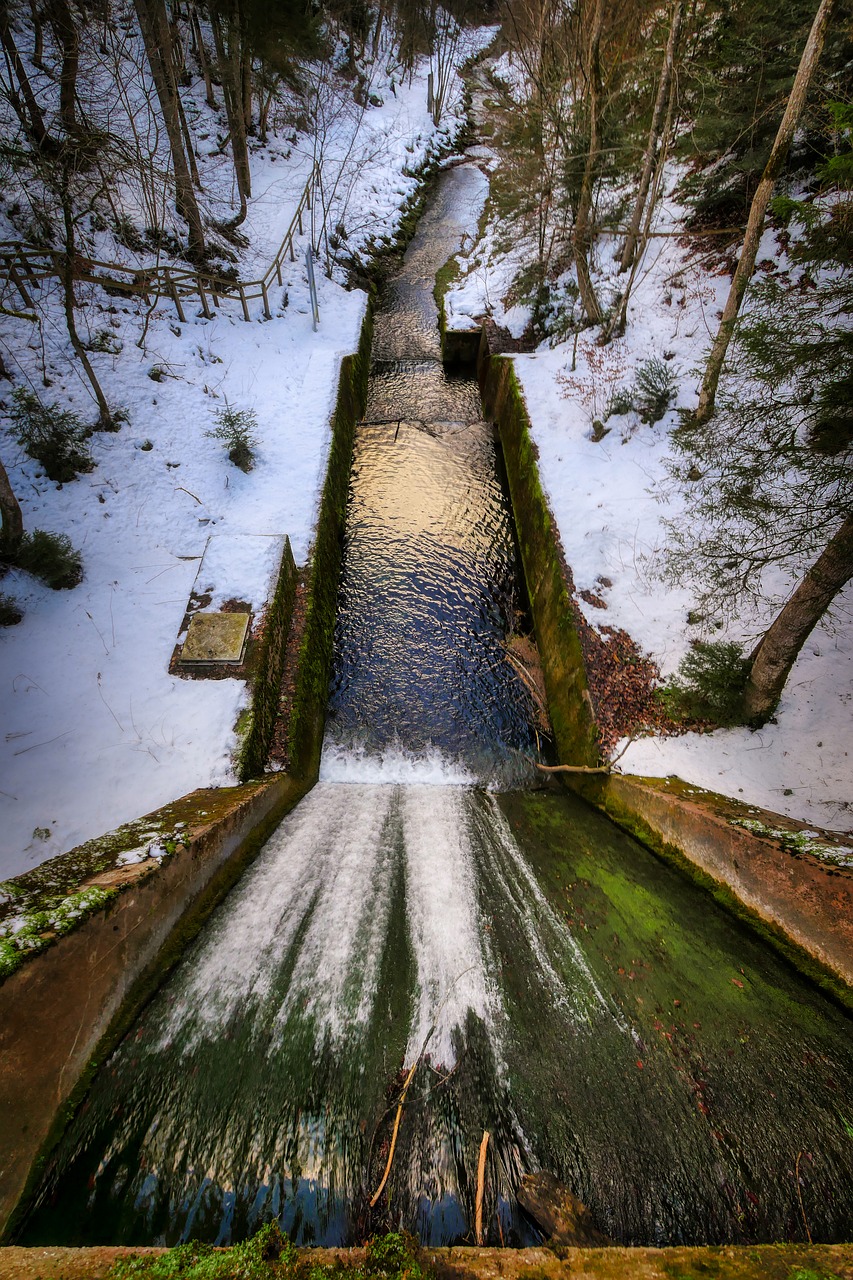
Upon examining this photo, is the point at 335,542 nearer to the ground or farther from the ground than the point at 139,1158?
farther from the ground

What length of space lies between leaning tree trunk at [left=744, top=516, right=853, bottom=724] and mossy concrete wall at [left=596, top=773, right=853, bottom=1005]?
1.26m

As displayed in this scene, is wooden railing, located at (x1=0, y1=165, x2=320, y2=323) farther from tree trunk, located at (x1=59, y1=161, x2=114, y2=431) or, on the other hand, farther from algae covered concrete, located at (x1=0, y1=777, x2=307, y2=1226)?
algae covered concrete, located at (x1=0, y1=777, x2=307, y2=1226)

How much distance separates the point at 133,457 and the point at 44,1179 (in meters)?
8.17

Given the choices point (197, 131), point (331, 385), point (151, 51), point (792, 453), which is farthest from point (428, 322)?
point (792, 453)

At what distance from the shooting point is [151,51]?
31.7ft

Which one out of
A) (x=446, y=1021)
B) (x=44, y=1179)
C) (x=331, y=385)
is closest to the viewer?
(x=44, y=1179)

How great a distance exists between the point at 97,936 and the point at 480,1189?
2.48m

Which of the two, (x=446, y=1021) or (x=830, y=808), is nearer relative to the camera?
(x=446, y=1021)

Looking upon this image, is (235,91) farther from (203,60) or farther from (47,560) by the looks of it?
(47,560)

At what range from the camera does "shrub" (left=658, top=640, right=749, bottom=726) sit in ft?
18.8

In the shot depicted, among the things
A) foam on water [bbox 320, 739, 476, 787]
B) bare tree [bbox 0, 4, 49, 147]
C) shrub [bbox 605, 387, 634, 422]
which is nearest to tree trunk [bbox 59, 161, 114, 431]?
bare tree [bbox 0, 4, 49, 147]

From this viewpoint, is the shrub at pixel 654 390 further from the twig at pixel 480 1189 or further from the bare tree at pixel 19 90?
the bare tree at pixel 19 90

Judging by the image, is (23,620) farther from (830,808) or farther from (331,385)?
(830,808)

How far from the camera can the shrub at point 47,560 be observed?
6102 mm
